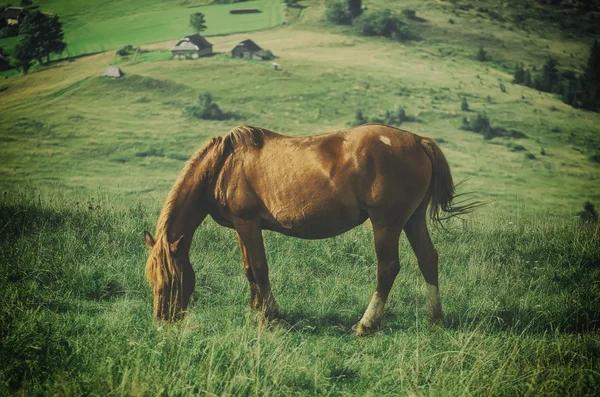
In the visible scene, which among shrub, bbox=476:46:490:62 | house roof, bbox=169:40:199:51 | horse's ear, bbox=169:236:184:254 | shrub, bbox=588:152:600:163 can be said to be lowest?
shrub, bbox=588:152:600:163

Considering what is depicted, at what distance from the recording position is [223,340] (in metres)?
5.08

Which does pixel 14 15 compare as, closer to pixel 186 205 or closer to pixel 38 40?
pixel 38 40

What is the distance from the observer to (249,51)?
44.5 m

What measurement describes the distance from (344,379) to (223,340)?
1.04 m

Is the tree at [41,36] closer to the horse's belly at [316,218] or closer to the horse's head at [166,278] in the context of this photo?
the horse's head at [166,278]

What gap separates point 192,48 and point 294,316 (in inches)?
1541

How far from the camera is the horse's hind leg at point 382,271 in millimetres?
6004

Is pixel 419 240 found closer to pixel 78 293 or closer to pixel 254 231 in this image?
pixel 254 231

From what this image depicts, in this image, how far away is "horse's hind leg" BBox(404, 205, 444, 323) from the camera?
622 cm

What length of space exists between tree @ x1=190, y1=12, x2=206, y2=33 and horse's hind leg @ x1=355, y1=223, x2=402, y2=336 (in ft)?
123

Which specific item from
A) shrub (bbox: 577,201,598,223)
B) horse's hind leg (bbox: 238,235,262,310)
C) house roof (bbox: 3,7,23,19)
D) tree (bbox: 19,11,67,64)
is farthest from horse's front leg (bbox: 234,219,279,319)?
house roof (bbox: 3,7,23,19)

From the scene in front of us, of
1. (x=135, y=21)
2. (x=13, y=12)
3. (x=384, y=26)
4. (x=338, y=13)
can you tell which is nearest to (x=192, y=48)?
(x=135, y=21)

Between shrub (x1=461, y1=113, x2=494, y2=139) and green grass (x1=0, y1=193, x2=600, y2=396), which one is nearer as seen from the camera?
green grass (x1=0, y1=193, x2=600, y2=396)

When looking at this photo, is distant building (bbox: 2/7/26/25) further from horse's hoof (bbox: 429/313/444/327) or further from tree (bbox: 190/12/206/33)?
horse's hoof (bbox: 429/313/444/327)
